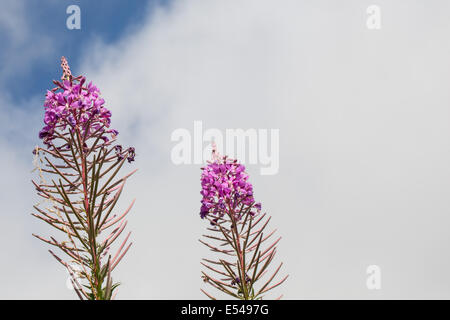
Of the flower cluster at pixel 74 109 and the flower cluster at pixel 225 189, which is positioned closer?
the flower cluster at pixel 74 109

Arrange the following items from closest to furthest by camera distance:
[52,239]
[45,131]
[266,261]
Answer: [52,239]
[45,131]
[266,261]

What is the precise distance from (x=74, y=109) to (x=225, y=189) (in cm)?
274

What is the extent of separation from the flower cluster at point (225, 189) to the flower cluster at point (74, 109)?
2.28 metres

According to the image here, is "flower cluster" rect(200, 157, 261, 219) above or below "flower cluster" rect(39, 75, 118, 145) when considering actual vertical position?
below

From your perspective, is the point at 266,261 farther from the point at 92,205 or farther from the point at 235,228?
the point at 92,205

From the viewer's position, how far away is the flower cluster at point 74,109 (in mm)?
4176

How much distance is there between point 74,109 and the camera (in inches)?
167

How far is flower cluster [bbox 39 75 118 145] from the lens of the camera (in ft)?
13.7

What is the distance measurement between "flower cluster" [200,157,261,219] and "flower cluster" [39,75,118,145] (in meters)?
2.28

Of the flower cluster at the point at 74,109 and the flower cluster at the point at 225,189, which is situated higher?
the flower cluster at the point at 74,109

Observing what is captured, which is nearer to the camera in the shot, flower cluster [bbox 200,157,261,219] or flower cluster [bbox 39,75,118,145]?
flower cluster [bbox 39,75,118,145]
